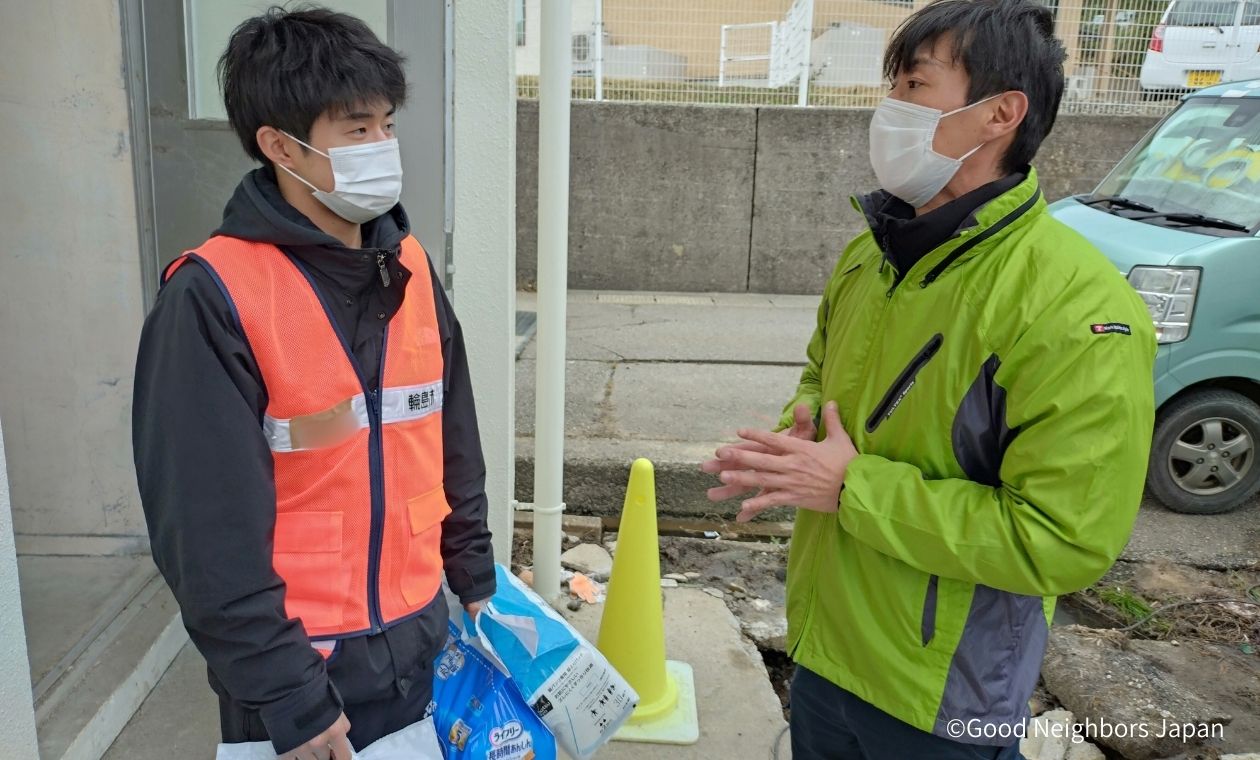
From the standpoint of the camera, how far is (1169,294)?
14.7ft

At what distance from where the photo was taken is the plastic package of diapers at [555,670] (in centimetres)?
193

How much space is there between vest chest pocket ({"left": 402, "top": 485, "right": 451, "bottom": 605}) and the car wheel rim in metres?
4.22

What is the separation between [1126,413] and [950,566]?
37 centimetres

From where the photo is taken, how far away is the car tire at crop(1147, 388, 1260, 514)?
184 inches

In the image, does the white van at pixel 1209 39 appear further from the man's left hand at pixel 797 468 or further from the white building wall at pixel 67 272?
the white building wall at pixel 67 272

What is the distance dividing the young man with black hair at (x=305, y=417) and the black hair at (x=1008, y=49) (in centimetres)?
100

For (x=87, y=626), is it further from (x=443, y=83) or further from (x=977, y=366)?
(x=977, y=366)

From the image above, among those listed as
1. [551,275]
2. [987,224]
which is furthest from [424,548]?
[551,275]

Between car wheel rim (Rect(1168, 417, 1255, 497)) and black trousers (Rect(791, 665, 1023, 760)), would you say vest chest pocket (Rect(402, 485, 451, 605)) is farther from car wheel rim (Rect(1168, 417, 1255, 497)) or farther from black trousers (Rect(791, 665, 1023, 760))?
car wheel rim (Rect(1168, 417, 1255, 497))

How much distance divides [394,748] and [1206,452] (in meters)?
4.51

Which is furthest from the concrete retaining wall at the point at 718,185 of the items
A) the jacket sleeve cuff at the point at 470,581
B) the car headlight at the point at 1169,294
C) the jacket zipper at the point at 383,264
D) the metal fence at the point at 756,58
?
the jacket zipper at the point at 383,264

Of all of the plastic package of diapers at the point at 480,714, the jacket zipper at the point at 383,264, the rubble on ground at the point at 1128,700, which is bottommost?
the rubble on ground at the point at 1128,700

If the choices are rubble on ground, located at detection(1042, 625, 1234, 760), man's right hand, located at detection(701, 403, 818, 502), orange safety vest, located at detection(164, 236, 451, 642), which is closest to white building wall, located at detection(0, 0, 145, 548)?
orange safety vest, located at detection(164, 236, 451, 642)

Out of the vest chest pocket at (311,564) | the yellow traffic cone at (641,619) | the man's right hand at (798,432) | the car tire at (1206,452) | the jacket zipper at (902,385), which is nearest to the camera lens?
the vest chest pocket at (311,564)
